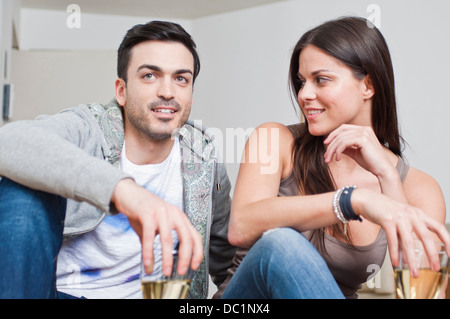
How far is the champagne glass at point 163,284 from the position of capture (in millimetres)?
639

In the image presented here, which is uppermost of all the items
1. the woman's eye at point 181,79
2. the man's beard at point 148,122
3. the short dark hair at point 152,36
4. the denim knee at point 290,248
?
the short dark hair at point 152,36

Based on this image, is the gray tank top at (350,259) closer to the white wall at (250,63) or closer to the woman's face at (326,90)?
the woman's face at (326,90)

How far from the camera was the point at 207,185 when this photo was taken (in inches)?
51.6

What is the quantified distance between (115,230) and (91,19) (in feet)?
10.3

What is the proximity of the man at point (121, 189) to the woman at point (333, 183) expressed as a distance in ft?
0.45

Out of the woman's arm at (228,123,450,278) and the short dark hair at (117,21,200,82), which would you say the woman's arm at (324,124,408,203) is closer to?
the woman's arm at (228,123,450,278)

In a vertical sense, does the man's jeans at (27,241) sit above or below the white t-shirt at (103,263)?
above

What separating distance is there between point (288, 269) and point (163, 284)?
20 cm

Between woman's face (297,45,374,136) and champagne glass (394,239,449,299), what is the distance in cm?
49

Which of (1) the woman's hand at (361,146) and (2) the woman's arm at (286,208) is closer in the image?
(2) the woman's arm at (286,208)

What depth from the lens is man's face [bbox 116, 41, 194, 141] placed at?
4.43ft

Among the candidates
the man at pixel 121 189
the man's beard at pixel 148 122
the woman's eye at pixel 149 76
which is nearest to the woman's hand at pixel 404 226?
the man at pixel 121 189

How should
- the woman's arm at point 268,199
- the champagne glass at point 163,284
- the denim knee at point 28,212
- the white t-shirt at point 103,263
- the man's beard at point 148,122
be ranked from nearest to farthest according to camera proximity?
the champagne glass at point 163,284 → the denim knee at point 28,212 → the woman's arm at point 268,199 → the white t-shirt at point 103,263 → the man's beard at point 148,122

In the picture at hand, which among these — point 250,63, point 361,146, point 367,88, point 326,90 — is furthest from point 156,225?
point 250,63
